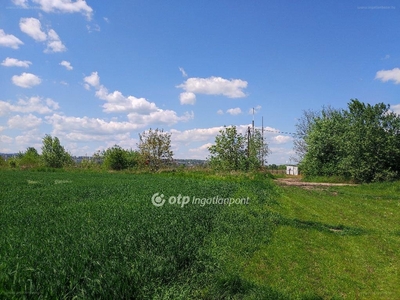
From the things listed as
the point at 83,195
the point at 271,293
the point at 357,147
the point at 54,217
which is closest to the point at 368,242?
the point at 271,293

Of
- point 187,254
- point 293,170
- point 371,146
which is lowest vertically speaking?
point 187,254

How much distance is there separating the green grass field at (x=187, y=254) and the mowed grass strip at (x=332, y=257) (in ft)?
0.08

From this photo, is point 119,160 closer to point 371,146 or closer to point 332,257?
point 371,146

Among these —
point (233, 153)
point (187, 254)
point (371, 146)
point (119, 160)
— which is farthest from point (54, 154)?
point (187, 254)

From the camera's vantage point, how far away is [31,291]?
3.12 m

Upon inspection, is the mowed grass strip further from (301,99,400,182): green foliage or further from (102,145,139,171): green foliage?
(102,145,139,171): green foliage

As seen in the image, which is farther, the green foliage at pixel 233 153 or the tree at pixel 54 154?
the tree at pixel 54 154

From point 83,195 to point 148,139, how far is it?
32314 millimetres

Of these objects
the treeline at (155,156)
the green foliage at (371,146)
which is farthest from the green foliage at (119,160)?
the green foliage at (371,146)

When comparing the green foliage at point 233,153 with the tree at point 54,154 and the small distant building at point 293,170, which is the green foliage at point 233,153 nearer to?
the small distant building at point 293,170

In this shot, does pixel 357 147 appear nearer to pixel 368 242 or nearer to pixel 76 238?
pixel 368 242

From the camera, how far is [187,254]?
5629mm

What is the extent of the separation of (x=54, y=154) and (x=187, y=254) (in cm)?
5553

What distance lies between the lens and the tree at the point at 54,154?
53938 mm
